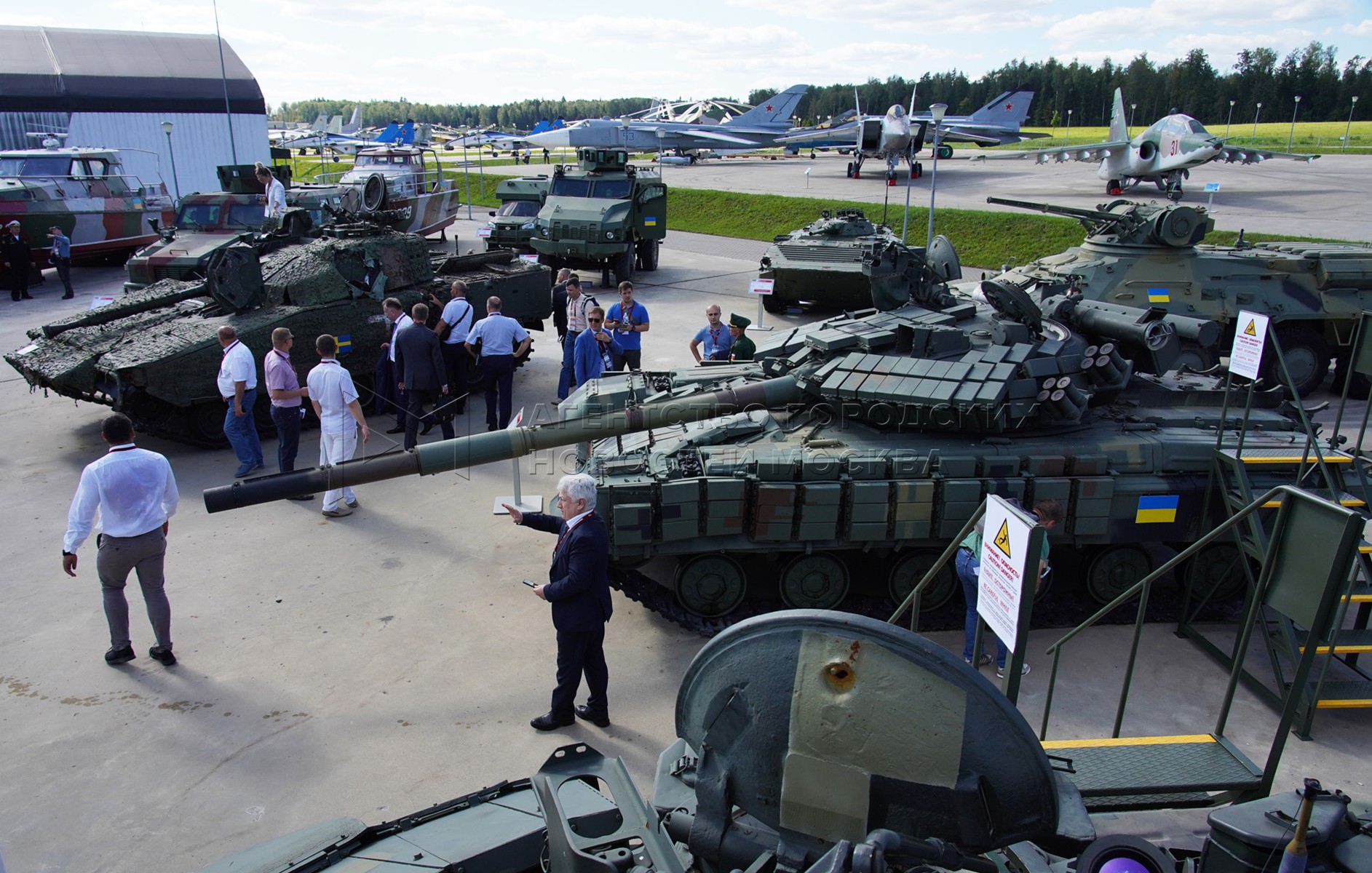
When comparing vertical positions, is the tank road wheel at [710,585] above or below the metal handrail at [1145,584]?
below

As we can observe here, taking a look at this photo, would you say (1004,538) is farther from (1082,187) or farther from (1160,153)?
(1082,187)

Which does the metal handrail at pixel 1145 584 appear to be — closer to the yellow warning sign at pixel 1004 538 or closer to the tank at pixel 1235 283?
the yellow warning sign at pixel 1004 538

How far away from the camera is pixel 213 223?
1727cm

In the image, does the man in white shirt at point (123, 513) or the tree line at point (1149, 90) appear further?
the tree line at point (1149, 90)

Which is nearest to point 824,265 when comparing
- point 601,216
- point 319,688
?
point 601,216

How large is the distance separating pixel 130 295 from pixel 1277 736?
13.5 meters

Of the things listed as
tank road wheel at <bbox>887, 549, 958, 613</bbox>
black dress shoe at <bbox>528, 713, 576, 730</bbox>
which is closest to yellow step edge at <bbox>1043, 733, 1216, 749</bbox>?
tank road wheel at <bbox>887, 549, 958, 613</bbox>

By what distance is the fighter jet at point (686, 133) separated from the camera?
40.5 meters

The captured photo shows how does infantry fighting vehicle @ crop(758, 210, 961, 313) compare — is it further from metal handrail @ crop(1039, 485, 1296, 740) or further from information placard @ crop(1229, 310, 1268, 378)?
metal handrail @ crop(1039, 485, 1296, 740)

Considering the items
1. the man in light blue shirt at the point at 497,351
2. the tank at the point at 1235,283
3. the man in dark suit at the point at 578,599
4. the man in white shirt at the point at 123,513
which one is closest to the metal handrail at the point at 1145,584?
the man in dark suit at the point at 578,599

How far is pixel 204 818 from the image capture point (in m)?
5.29

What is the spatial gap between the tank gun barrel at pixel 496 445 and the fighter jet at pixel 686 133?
113ft

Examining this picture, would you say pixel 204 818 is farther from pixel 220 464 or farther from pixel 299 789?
pixel 220 464

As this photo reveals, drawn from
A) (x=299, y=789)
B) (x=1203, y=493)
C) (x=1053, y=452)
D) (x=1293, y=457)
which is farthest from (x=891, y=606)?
(x=299, y=789)
